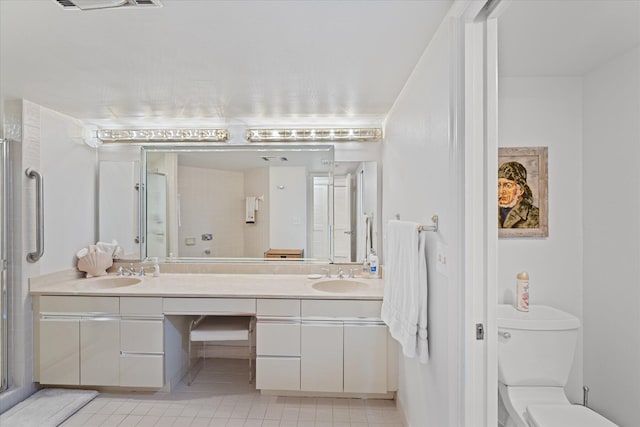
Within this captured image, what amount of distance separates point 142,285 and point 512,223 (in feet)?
8.59

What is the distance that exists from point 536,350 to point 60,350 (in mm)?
3087

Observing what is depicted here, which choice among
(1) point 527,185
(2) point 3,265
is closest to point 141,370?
(2) point 3,265

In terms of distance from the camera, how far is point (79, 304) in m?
2.46

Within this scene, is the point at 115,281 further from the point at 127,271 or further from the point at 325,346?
the point at 325,346

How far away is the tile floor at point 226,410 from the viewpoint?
7.29 ft

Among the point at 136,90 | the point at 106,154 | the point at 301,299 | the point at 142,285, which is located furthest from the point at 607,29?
the point at 106,154

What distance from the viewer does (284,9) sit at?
1345 millimetres

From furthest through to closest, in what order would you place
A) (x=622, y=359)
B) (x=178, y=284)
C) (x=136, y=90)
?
(x=178, y=284) → (x=136, y=90) → (x=622, y=359)

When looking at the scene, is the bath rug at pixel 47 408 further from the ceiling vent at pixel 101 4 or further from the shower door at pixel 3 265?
the ceiling vent at pixel 101 4

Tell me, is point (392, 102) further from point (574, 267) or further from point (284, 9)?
point (574, 267)

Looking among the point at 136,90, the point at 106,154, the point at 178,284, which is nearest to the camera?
the point at 136,90

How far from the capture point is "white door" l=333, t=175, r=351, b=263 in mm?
2930

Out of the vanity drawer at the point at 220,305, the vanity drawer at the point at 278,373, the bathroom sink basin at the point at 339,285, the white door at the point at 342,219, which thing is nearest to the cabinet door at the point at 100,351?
the vanity drawer at the point at 220,305

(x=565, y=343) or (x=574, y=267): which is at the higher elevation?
(x=574, y=267)
